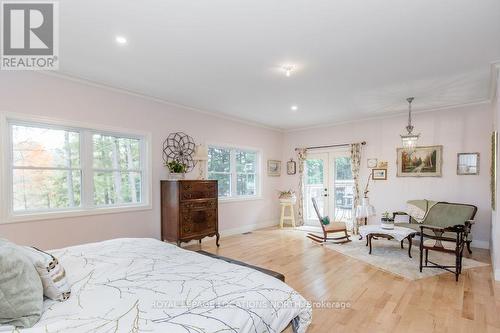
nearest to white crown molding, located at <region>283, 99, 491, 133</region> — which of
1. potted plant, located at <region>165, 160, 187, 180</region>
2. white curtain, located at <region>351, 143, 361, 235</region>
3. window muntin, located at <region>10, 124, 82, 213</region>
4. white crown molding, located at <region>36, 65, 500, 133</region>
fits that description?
white crown molding, located at <region>36, 65, 500, 133</region>

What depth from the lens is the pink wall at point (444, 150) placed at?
4676mm

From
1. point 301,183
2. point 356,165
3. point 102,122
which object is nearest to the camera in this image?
point 102,122

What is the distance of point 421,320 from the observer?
7.75 ft

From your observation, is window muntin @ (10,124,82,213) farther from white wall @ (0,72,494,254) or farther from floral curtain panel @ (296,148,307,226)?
floral curtain panel @ (296,148,307,226)

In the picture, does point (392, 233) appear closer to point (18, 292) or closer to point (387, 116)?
point (387, 116)

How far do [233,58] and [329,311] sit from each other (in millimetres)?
2843

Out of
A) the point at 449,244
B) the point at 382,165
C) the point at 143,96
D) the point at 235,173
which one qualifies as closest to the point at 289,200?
the point at 235,173

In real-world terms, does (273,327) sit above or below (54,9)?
below

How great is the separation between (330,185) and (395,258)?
106 inches

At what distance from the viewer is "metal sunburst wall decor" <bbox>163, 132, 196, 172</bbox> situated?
4.68 meters

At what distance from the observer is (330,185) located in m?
6.59

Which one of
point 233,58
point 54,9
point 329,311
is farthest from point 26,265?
point 233,58

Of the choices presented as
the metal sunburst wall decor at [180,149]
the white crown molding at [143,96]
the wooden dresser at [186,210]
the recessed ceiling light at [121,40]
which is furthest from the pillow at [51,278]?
the metal sunburst wall decor at [180,149]

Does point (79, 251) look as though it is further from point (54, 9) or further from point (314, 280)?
point (314, 280)
